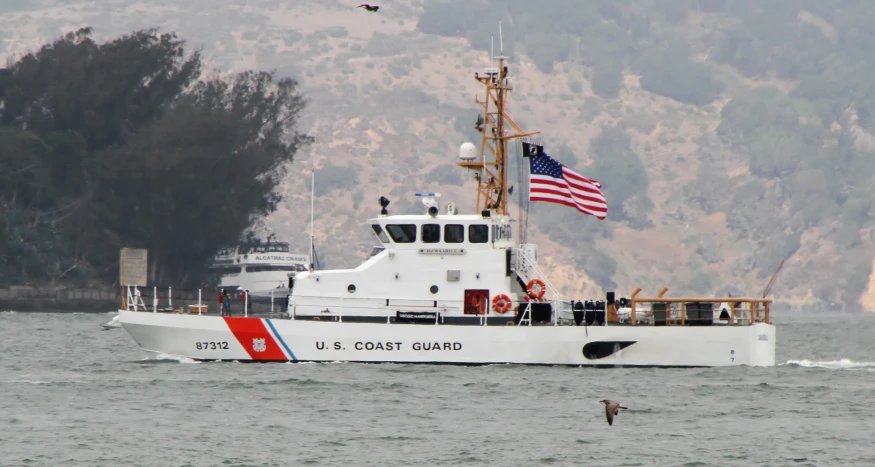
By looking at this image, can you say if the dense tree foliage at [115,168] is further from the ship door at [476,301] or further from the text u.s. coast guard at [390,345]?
the ship door at [476,301]

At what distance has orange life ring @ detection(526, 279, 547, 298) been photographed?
133 feet

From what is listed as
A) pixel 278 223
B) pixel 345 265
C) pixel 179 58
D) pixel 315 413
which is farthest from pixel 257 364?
pixel 278 223

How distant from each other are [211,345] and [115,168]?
55385 mm

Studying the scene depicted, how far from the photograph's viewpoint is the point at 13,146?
300ft

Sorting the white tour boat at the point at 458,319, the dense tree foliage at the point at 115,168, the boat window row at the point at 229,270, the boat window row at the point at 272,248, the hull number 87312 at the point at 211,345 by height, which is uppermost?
the dense tree foliage at the point at 115,168

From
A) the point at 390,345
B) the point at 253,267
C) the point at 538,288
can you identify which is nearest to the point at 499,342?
the point at 538,288

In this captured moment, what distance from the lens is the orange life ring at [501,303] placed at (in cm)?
4000

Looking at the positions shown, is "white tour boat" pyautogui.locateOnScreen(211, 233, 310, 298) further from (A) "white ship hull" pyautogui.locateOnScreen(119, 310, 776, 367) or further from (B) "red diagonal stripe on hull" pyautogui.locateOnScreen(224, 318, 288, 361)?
(A) "white ship hull" pyautogui.locateOnScreen(119, 310, 776, 367)

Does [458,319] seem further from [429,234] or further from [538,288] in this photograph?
[429,234]

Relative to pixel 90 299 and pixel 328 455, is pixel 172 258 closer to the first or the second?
pixel 90 299

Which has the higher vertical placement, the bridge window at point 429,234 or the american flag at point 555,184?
the american flag at point 555,184

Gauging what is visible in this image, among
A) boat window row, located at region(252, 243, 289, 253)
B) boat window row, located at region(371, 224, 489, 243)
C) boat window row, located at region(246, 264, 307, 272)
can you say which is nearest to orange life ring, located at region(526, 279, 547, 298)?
boat window row, located at region(371, 224, 489, 243)

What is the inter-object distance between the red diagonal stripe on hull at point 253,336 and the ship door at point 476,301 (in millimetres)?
5222

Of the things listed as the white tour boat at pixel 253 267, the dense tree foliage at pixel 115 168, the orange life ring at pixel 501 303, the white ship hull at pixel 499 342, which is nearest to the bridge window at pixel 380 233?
the white ship hull at pixel 499 342
